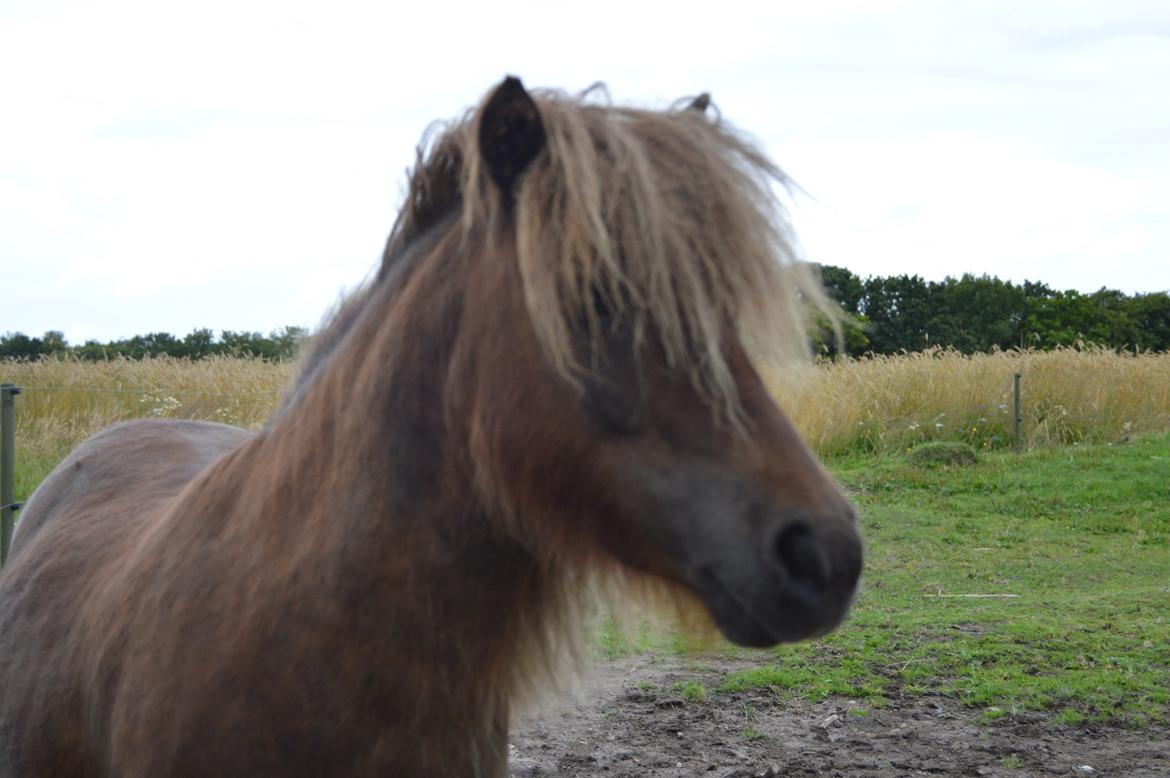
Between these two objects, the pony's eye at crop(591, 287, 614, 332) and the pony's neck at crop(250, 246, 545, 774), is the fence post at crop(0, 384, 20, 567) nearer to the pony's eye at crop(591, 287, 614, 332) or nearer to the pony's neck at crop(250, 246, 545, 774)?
the pony's neck at crop(250, 246, 545, 774)

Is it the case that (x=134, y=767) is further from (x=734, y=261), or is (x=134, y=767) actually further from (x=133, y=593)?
(x=734, y=261)

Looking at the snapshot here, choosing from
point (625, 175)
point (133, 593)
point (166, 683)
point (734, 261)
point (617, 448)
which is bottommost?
point (166, 683)

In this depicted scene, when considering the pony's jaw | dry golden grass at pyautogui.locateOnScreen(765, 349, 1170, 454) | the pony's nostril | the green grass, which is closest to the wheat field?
dry golden grass at pyautogui.locateOnScreen(765, 349, 1170, 454)

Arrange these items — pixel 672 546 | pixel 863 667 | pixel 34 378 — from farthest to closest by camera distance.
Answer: pixel 34 378 → pixel 863 667 → pixel 672 546

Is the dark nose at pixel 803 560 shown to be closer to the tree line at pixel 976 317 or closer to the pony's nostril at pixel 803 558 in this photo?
the pony's nostril at pixel 803 558

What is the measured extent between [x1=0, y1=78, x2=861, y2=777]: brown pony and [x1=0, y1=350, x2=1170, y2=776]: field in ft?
1.29

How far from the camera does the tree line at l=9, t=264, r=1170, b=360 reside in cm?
2672

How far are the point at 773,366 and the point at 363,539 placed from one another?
2.64ft

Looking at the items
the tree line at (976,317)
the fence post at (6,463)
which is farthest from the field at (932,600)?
the tree line at (976,317)

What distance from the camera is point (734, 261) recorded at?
173cm

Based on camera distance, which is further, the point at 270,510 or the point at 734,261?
the point at 270,510

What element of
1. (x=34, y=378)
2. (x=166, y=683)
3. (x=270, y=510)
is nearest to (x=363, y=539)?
(x=270, y=510)

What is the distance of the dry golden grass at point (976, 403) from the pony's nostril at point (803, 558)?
474 inches

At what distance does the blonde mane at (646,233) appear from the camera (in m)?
1.64
